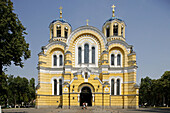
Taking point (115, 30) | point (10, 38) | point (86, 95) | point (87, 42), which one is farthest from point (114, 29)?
point (10, 38)

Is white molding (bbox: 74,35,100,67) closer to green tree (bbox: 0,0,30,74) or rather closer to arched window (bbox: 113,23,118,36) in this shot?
arched window (bbox: 113,23,118,36)

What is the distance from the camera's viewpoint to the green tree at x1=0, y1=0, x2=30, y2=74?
2352 cm

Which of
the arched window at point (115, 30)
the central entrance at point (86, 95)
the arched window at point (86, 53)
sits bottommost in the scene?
the central entrance at point (86, 95)

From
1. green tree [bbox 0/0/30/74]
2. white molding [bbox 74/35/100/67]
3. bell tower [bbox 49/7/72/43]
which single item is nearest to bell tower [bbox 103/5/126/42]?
white molding [bbox 74/35/100/67]

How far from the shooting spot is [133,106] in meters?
39.8

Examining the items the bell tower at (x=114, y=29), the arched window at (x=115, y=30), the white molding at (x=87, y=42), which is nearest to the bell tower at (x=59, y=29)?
the white molding at (x=87, y=42)

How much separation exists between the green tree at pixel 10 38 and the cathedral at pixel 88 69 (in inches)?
636

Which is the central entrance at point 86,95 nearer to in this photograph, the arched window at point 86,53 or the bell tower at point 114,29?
the arched window at point 86,53

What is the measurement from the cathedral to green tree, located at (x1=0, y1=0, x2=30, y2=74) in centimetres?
1616

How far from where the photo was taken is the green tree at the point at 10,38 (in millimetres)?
23516

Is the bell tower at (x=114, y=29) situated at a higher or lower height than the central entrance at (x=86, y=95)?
higher

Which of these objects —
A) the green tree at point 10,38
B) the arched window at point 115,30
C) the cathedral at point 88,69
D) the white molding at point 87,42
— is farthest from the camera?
the arched window at point 115,30

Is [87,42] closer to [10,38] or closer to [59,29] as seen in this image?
[59,29]

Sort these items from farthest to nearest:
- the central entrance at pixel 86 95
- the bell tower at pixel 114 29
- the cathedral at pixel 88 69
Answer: the bell tower at pixel 114 29 → the central entrance at pixel 86 95 → the cathedral at pixel 88 69
